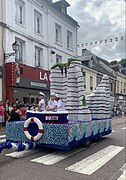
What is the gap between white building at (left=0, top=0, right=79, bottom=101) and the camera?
568 inches

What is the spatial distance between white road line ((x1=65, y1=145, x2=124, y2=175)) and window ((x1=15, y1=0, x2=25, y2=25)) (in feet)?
39.1

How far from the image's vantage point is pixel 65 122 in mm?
6102

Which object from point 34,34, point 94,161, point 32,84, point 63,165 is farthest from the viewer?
point 34,34

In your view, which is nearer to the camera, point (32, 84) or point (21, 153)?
point (21, 153)

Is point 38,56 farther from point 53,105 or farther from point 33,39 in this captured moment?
point 53,105

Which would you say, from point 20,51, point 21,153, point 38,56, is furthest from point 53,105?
point 38,56

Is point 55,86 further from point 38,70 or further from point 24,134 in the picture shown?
point 38,70

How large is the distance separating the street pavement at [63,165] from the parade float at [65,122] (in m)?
0.29

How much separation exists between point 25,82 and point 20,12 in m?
5.31

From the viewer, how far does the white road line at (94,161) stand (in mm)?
5141

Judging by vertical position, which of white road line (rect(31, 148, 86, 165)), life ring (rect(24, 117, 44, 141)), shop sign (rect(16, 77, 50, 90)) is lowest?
white road line (rect(31, 148, 86, 165))

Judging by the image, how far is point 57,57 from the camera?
2044 cm

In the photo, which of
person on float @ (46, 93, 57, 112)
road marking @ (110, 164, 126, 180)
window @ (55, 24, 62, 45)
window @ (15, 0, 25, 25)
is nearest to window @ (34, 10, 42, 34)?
window @ (15, 0, 25, 25)

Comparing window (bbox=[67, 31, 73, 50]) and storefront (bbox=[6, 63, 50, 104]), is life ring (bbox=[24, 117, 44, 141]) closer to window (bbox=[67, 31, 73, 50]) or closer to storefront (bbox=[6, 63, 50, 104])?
storefront (bbox=[6, 63, 50, 104])
